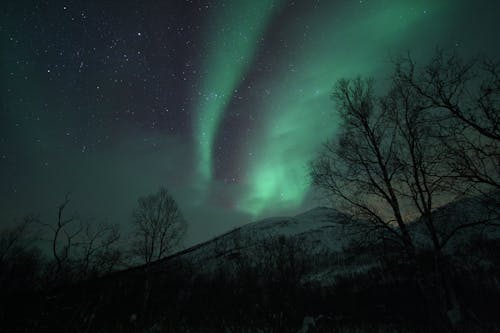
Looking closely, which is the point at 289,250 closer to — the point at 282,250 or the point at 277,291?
the point at 282,250

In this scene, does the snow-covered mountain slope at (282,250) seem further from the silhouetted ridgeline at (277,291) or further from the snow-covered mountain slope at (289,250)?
the silhouetted ridgeline at (277,291)

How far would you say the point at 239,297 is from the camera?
3459 cm

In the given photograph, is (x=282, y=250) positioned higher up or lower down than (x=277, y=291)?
higher up

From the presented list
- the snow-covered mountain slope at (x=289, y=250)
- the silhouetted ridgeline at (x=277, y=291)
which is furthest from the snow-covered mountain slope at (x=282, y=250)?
the silhouetted ridgeline at (x=277, y=291)

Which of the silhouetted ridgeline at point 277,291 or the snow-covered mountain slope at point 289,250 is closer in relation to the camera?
the silhouetted ridgeline at point 277,291

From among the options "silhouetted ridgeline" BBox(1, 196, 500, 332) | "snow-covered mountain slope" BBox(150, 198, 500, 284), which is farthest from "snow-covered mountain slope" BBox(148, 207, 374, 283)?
"silhouetted ridgeline" BBox(1, 196, 500, 332)

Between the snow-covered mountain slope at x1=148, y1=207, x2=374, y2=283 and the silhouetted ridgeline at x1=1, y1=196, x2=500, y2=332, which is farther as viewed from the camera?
the snow-covered mountain slope at x1=148, y1=207, x2=374, y2=283

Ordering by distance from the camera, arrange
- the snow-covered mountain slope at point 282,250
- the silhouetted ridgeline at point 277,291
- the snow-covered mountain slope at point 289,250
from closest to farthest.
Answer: the silhouetted ridgeline at point 277,291 → the snow-covered mountain slope at point 289,250 → the snow-covered mountain slope at point 282,250

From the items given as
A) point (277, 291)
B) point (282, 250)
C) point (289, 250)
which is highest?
point (282, 250)

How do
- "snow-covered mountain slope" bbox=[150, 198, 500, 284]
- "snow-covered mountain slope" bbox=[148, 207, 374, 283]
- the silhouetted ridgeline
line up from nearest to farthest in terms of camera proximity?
the silhouetted ridgeline < "snow-covered mountain slope" bbox=[150, 198, 500, 284] < "snow-covered mountain slope" bbox=[148, 207, 374, 283]

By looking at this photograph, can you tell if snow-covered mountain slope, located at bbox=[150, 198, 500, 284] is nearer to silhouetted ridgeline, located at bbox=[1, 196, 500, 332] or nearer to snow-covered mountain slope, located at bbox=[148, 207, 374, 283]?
snow-covered mountain slope, located at bbox=[148, 207, 374, 283]

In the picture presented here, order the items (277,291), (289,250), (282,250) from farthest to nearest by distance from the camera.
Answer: (282,250) → (289,250) → (277,291)

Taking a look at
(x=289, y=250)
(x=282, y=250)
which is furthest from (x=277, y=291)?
(x=282, y=250)

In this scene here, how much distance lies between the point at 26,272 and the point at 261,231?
6049 centimetres
